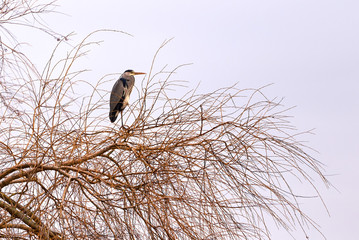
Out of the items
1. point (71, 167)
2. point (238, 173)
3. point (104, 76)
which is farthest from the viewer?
point (104, 76)

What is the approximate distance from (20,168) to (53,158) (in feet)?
1.00

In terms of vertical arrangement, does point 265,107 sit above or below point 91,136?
below

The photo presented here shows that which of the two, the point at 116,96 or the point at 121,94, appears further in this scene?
the point at 121,94

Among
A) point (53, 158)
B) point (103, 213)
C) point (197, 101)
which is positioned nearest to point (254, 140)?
point (197, 101)

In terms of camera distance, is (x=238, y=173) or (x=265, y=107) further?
(x=265, y=107)

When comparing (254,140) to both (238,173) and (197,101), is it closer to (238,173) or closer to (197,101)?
(238,173)

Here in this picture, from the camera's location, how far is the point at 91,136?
3.35 metres

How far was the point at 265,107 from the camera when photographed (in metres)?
3.27

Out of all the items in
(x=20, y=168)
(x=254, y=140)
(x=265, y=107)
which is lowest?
(x=254, y=140)

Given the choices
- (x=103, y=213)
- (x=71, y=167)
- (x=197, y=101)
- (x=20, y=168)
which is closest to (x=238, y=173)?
(x=197, y=101)

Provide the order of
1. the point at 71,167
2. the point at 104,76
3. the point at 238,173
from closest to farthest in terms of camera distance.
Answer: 1. the point at 238,173
2. the point at 71,167
3. the point at 104,76

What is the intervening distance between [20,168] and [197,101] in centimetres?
135

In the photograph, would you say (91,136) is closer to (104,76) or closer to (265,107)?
(104,76)

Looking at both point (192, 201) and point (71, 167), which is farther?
point (71, 167)
